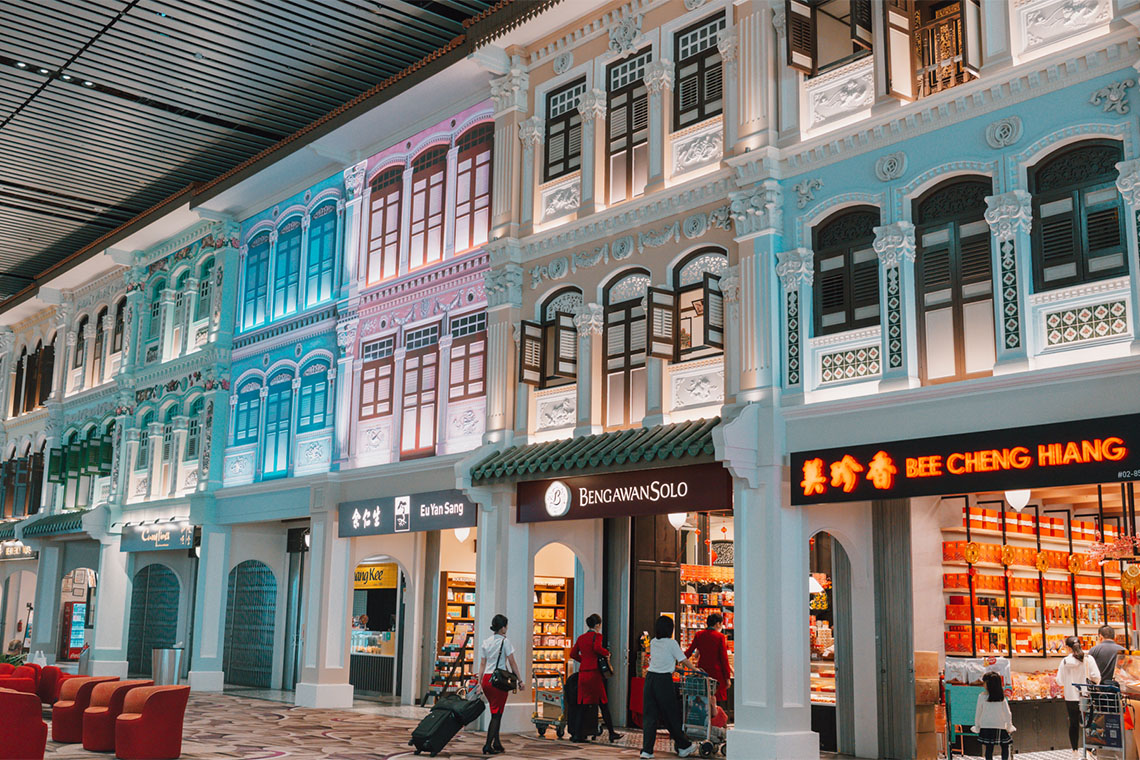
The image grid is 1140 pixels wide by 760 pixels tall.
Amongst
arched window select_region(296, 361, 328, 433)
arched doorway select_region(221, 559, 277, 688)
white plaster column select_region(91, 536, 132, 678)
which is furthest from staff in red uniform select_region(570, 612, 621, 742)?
white plaster column select_region(91, 536, 132, 678)

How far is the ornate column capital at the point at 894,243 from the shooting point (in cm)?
1138

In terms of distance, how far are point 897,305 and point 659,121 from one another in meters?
4.39

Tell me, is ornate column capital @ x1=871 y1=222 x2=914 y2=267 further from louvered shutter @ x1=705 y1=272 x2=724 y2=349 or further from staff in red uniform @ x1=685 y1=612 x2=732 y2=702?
staff in red uniform @ x1=685 y1=612 x2=732 y2=702

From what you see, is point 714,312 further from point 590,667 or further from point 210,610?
point 210,610

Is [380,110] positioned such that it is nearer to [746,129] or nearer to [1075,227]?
[746,129]

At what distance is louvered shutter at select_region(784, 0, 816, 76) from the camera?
39.2ft

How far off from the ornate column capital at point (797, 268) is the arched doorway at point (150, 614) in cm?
A: 1765

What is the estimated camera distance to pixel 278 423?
20.9 metres

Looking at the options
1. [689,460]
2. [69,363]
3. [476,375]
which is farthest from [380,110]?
[69,363]

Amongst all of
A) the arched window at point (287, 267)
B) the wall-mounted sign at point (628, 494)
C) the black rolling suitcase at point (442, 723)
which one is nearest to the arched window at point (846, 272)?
the wall-mounted sign at point (628, 494)

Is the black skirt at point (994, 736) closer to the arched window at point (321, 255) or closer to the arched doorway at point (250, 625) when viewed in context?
the arched window at point (321, 255)

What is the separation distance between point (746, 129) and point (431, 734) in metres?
7.64

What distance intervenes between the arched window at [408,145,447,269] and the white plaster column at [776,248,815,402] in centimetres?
719

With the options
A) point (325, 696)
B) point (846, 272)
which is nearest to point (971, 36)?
point (846, 272)
